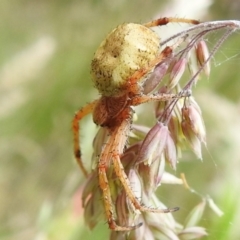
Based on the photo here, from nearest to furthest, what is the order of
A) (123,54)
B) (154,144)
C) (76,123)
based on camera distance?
(154,144)
(123,54)
(76,123)

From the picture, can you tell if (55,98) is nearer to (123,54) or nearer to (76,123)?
(76,123)

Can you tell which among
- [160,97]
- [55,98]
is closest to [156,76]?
[160,97]

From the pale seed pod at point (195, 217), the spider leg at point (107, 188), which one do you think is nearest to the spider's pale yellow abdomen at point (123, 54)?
the spider leg at point (107, 188)

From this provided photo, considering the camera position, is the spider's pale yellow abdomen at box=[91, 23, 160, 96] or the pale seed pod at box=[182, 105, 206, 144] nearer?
the pale seed pod at box=[182, 105, 206, 144]

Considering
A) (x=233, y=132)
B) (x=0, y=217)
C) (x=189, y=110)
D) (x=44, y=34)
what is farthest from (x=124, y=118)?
(x=44, y=34)

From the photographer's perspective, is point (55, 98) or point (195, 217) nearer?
point (195, 217)

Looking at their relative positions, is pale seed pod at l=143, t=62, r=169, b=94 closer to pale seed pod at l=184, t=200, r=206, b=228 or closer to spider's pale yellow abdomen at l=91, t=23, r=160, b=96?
spider's pale yellow abdomen at l=91, t=23, r=160, b=96

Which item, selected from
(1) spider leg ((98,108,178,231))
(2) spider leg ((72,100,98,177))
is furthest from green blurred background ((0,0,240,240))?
(1) spider leg ((98,108,178,231))
